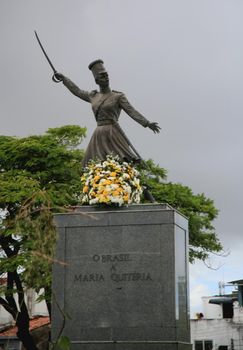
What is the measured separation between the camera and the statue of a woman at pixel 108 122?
38.6 ft

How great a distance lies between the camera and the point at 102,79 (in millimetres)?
12055

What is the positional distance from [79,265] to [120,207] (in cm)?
115

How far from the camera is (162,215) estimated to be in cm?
1052

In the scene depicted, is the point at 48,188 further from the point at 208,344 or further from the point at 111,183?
the point at 208,344

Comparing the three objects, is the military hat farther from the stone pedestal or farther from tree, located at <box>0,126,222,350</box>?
tree, located at <box>0,126,222,350</box>

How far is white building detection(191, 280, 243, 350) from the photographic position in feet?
132

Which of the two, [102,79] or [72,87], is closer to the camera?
[102,79]

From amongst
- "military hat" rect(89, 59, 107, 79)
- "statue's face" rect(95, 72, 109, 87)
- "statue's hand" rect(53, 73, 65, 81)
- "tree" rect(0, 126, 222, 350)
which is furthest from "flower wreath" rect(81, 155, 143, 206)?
"tree" rect(0, 126, 222, 350)

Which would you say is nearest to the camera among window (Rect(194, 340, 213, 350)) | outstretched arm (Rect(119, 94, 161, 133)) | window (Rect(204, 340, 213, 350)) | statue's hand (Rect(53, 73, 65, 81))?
outstretched arm (Rect(119, 94, 161, 133))

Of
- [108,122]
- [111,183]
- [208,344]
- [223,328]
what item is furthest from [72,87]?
[208,344]

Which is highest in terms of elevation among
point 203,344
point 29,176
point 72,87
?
point 29,176

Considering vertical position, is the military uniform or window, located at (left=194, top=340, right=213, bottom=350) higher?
the military uniform

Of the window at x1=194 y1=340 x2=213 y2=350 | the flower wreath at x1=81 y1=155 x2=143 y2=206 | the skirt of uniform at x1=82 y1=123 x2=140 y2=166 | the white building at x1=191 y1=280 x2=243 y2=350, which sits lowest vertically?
the window at x1=194 y1=340 x2=213 y2=350

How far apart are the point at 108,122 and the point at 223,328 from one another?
1239 inches
